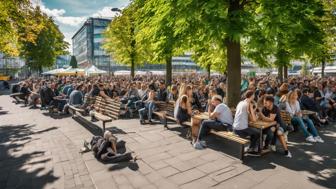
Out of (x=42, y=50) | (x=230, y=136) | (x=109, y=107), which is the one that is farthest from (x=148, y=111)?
(x=42, y=50)

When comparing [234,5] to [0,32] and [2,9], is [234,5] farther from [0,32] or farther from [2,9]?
[0,32]

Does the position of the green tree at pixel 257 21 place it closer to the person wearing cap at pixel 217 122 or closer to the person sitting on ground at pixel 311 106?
the person wearing cap at pixel 217 122

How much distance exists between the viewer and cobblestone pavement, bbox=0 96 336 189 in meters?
5.31

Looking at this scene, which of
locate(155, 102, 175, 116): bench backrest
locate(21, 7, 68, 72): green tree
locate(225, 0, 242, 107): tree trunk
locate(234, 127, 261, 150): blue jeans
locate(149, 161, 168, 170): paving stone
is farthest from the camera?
locate(21, 7, 68, 72): green tree

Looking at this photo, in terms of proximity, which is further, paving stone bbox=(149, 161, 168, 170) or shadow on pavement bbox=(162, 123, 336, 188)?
paving stone bbox=(149, 161, 168, 170)

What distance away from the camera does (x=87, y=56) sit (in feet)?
325

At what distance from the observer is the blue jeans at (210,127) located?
7238mm

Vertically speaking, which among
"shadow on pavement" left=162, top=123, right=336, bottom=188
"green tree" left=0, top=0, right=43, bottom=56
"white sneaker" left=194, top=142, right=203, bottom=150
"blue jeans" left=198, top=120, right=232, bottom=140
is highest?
"green tree" left=0, top=0, right=43, bottom=56

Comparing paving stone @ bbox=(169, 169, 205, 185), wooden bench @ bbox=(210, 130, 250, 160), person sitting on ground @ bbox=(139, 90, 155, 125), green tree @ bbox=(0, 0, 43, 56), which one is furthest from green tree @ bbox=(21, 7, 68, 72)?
paving stone @ bbox=(169, 169, 205, 185)

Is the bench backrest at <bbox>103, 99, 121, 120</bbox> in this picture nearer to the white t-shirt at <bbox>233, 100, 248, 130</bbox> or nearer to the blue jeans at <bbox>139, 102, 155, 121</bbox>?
the blue jeans at <bbox>139, 102, 155, 121</bbox>

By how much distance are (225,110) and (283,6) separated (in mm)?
2908

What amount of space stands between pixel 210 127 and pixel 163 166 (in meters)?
1.82

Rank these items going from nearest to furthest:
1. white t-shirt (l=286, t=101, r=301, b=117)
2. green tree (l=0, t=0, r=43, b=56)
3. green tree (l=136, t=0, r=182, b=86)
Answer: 1. green tree (l=136, t=0, r=182, b=86)
2. white t-shirt (l=286, t=101, r=301, b=117)
3. green tree (l=0, t=0, r=43, b=56)

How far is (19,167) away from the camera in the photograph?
6316mm
